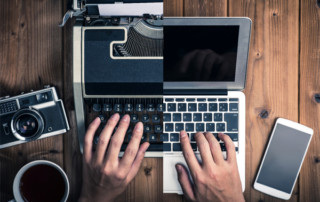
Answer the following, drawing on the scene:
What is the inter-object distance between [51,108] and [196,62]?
420 mm

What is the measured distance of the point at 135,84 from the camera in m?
0.66

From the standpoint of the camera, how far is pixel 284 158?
761 mm

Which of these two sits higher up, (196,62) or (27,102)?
(196,62)

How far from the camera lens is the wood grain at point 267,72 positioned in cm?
77

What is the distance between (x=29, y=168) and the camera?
0.72 meters

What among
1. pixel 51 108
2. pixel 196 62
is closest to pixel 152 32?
pixel 196 62

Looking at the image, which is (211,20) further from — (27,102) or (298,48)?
(27,102)

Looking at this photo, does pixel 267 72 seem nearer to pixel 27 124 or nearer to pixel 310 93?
pixel 310 93

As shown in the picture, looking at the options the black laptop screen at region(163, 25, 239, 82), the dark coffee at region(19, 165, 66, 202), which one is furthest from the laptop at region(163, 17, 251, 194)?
the dark coffee at region(19, 165, 66, 202)

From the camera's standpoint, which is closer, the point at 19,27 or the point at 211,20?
the point at 211,20

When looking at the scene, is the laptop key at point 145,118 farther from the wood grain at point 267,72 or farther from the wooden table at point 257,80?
the wood grain at point 267,72

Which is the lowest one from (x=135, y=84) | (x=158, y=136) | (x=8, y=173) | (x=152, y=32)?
(x=8, y=173)

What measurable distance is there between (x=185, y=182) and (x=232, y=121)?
205mm

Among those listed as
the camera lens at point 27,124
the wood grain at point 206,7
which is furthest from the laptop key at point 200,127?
the camera lens at point 27,124
